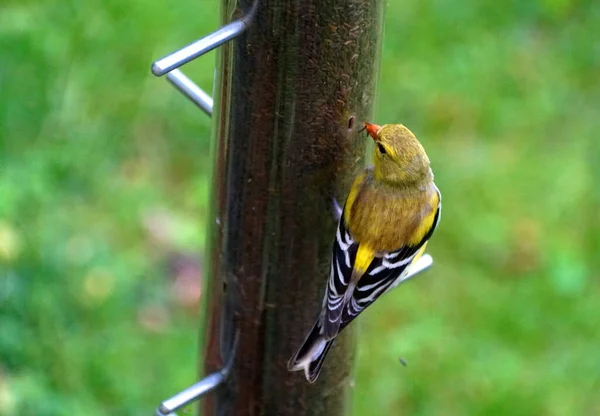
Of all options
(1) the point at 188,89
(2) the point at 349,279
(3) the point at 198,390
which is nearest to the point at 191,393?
(3) the point at 198,390

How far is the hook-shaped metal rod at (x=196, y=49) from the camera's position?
1.94 meters

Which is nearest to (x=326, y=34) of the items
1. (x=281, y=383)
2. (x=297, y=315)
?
(x=297, y=315)

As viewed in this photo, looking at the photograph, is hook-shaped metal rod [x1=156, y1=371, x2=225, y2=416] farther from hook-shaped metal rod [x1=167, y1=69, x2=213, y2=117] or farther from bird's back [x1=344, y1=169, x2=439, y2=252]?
hook-shaped metal rod [x1=167, y1=69, x2=213, y2=117]

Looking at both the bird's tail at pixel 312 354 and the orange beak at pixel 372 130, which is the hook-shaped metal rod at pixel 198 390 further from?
the orange beak at pixel 372 130

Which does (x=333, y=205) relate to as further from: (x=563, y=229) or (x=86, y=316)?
(x=563, y=229)

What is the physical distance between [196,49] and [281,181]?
56 cm

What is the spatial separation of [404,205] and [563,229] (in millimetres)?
2659

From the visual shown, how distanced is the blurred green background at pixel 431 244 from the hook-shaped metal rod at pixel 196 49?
199 centimetres

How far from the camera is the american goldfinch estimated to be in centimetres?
243

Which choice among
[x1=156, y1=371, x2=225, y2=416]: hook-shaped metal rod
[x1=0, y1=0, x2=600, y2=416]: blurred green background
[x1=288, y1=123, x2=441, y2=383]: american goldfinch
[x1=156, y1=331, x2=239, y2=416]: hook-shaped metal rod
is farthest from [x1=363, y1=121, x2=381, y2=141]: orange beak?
[x1=0, y1=0, x2=600, y2=416]: blurred green background

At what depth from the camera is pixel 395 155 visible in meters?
2.57

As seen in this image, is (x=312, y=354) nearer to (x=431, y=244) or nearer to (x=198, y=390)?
(x=198, y=390)

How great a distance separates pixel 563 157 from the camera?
5.41 meters

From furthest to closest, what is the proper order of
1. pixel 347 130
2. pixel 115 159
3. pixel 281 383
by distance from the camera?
pixel 115 159
pixel 281 383
pixel 347 130
